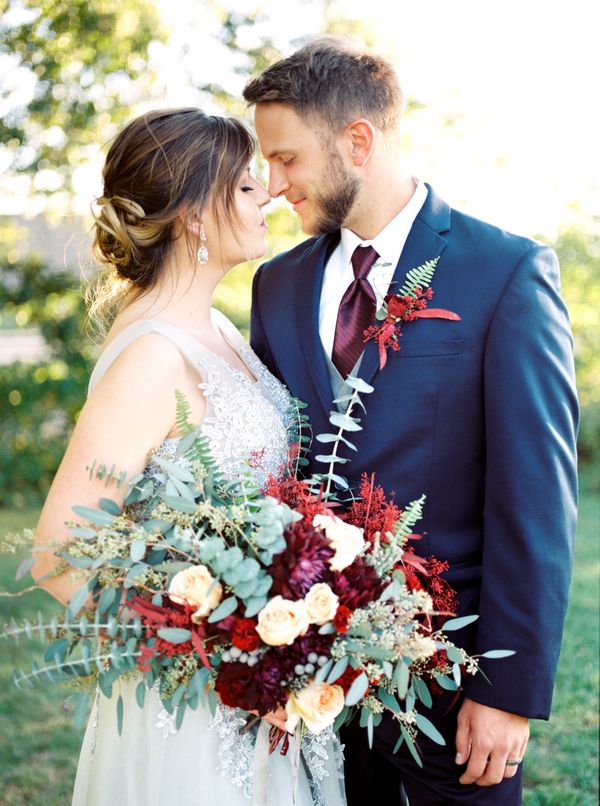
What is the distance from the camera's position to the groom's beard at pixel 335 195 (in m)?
2.81

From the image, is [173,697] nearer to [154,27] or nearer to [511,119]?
[154,27]

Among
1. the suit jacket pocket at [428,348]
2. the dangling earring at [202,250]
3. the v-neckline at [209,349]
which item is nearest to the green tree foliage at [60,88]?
the dangling earring at [202,250]

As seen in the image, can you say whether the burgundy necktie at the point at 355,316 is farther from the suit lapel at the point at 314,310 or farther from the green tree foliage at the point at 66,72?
the green tree foliage at the point at 66,72

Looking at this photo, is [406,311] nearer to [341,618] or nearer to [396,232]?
[396,232]

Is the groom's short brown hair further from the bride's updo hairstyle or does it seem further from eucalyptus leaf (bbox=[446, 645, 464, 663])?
eucalyptus leaf (bbox=[446, 645, 464, 663])

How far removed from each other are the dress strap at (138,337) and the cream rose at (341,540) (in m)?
0.70

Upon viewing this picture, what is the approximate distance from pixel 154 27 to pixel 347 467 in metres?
4.73

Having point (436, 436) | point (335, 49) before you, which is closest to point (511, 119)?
point (335, 49)

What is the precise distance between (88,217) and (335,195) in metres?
4.48

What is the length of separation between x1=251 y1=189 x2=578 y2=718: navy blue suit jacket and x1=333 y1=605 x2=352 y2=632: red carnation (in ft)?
2.12

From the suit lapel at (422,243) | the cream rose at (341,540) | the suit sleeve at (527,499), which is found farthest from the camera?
the suit lapel at (422,243)

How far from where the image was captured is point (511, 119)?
803 cm

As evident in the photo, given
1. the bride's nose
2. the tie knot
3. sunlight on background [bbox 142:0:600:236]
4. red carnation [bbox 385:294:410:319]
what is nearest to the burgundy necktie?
the tie knot

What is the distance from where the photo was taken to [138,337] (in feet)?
7.84
